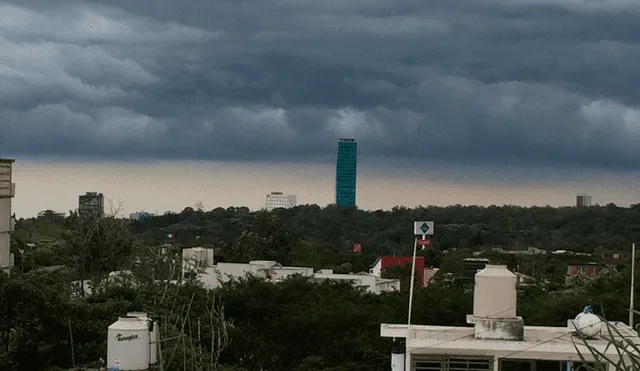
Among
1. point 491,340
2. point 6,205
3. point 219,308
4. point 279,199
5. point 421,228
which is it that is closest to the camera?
point 491,340

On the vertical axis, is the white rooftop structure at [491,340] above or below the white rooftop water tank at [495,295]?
below

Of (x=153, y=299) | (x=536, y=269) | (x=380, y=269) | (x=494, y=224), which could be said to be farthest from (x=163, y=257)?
(x=494, y=224)

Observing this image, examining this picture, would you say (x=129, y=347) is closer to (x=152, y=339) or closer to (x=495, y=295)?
(x=152, y=339)

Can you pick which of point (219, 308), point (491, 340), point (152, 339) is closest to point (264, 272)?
point (219, 308)

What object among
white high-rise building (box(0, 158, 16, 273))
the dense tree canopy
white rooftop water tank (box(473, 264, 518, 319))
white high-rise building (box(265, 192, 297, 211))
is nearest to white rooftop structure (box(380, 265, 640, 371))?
white rooftop water tank (box(473, 264, 518, 319))

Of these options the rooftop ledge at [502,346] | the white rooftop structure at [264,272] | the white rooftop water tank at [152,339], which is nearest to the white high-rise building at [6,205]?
the white rooftop structure at [264,272]

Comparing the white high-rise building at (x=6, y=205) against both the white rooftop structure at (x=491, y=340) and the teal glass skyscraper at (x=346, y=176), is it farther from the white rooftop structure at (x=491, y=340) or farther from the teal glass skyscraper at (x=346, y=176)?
the teal glass skyscraper at (x=346, y=176)
